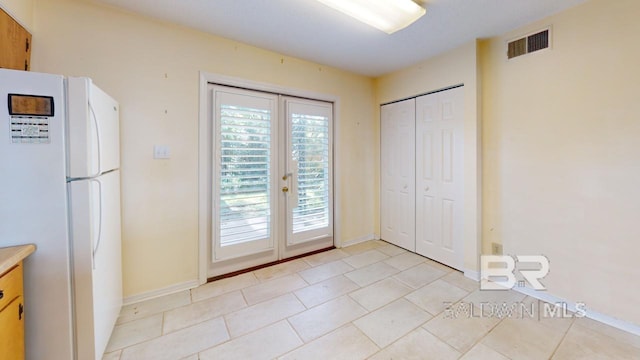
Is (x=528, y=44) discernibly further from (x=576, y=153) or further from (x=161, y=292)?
(x=161, y=292)

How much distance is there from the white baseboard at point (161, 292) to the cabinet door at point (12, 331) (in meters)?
0.93

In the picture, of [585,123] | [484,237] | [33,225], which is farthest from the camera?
[484,237]

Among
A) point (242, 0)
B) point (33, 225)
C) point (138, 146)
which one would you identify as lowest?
point (33, 225)

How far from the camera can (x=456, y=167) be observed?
8.93ft

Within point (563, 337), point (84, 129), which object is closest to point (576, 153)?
point (563, 337)

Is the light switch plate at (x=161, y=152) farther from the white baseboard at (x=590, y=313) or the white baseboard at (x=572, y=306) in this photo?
the white baseboard at (x=590, y=313)

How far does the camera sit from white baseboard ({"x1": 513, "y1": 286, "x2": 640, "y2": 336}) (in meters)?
1.75

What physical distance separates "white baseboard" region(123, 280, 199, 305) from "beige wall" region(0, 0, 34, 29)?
216 centimetres

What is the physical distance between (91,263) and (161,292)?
1.04 m

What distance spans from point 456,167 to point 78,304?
328 centimetres

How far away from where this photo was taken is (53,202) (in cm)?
127

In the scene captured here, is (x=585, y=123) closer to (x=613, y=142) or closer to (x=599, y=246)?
(x=613, y=142)

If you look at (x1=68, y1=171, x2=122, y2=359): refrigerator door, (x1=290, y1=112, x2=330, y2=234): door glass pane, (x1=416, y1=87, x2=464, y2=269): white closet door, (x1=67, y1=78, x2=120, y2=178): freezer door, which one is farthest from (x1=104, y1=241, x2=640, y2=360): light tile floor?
(x1=67, y1=78, x2=120, y2=178): freezer door

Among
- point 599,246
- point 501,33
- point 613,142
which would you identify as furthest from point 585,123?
point 501,33
